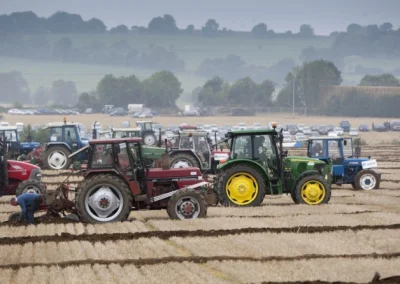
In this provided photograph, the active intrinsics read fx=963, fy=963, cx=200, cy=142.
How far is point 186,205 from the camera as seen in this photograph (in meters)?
22.8

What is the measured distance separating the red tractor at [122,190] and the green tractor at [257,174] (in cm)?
253

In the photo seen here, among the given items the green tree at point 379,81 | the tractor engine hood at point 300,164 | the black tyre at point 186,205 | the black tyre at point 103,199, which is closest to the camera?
the black tyre at point 103,199

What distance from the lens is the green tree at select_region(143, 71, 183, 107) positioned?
168 metres

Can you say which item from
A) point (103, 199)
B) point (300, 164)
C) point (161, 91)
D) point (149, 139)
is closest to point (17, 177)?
point (103, 199)

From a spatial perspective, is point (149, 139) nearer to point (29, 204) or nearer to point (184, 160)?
point (184, 160)

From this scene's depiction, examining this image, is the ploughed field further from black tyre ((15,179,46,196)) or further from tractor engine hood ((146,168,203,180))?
black tyre ((15,179,46,196))

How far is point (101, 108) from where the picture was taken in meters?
168

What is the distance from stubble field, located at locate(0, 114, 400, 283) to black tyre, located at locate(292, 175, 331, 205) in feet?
1.99

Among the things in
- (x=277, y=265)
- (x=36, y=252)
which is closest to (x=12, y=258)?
(x=36, y=252)

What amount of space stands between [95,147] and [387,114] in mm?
129723

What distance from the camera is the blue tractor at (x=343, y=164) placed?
1260 inches

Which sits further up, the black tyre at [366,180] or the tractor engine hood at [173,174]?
the tractor engine hood at [173,174]

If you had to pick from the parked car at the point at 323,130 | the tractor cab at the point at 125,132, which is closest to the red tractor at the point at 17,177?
the tractor cab at the point at 125,132

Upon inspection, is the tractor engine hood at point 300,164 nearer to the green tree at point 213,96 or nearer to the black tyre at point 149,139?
the black tyre at point 149,139
